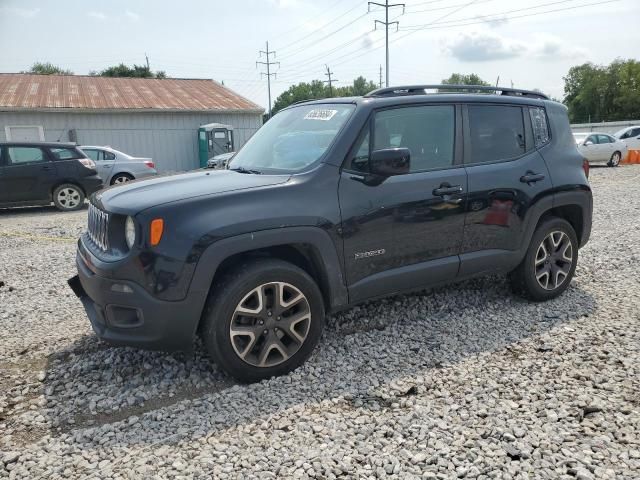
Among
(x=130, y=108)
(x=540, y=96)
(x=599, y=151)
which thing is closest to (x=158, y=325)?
(x=540, y=96)

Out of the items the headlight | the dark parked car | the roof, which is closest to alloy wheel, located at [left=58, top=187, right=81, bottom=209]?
the dark parked car

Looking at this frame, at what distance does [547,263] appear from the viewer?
477 centimetres

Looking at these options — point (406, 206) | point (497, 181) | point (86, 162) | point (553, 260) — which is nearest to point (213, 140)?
point (86, 162)

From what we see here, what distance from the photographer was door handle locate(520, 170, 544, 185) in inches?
175

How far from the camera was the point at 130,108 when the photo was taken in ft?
71.6

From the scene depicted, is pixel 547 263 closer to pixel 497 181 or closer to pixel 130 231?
pixel 497 181

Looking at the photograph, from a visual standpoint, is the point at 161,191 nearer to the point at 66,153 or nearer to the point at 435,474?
the point at 435,474

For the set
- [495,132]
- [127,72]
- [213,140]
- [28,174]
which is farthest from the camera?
[127,72]

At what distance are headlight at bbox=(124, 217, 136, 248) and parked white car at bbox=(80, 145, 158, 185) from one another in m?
11.0

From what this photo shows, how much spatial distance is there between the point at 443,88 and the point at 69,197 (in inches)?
393

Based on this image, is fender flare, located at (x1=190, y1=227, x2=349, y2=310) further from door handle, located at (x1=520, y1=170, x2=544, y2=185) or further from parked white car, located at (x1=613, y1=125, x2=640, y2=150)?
parked white car, located at (x1=613, y1=125, x2=640, y2=150)

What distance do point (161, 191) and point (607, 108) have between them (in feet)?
252

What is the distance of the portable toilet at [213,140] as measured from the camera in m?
22.8

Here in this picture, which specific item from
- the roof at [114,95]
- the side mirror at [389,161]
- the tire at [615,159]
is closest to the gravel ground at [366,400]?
the side mirror at [389,161]
